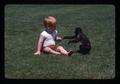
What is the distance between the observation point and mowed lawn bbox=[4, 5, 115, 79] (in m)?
3.23

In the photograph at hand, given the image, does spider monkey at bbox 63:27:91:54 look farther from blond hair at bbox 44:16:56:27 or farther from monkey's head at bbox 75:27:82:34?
blond hair at bbox 44:16:56:27

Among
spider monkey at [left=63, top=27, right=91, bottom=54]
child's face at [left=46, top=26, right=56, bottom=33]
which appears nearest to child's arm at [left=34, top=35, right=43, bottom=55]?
child's face at [left=46, top=26, right=56, bottom=33]

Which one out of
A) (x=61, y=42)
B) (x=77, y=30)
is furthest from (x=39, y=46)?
(x=77, y=30)

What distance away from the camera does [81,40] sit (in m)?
3.33

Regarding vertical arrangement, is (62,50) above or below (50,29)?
below

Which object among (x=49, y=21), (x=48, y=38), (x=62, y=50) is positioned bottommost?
(x=62, y=50)

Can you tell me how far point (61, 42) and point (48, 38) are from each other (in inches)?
6.1

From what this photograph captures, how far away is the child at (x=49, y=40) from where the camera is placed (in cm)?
329

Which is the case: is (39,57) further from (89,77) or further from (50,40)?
(89,77)

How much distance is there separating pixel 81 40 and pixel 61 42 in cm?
21

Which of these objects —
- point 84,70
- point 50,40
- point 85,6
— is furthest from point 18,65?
point 85,6

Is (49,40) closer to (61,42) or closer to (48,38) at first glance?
(48,38)

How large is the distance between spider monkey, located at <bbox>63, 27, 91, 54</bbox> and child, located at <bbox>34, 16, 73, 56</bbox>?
0.11 meters
